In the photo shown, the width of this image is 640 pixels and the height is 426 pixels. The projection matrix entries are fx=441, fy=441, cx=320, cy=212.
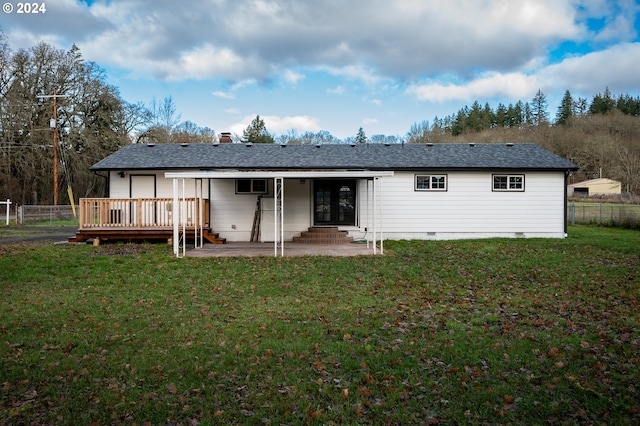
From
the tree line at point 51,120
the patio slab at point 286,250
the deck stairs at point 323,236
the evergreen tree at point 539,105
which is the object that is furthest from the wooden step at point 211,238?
the evergreen tree at point 539,105

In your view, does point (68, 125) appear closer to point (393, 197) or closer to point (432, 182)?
point (393, 197)

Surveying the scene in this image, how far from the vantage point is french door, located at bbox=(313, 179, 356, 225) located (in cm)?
1686

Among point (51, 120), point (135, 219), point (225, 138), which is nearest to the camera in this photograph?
point (135, 219)

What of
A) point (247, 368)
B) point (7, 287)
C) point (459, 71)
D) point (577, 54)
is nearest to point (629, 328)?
point (247, 368)

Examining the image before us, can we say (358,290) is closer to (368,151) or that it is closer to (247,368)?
(247,368)

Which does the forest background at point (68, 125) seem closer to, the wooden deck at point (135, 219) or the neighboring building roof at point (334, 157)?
the neighboring building roof at point (334, 157)

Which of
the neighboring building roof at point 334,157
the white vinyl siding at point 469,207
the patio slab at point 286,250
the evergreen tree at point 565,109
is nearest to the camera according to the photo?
the patio slab at point 286,250

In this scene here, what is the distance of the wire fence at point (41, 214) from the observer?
25.1 m

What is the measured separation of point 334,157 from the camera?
17812mm

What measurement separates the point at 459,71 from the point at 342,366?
86.4 ft

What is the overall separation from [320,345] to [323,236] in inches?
427

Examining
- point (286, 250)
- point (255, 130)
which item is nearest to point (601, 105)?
point (255, 130)

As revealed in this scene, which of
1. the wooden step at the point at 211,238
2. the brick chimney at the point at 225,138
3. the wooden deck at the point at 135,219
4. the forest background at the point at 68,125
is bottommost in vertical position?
the wooden step at the point at 211,238

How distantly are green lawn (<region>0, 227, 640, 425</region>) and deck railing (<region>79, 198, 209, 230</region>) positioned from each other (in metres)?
4.72
